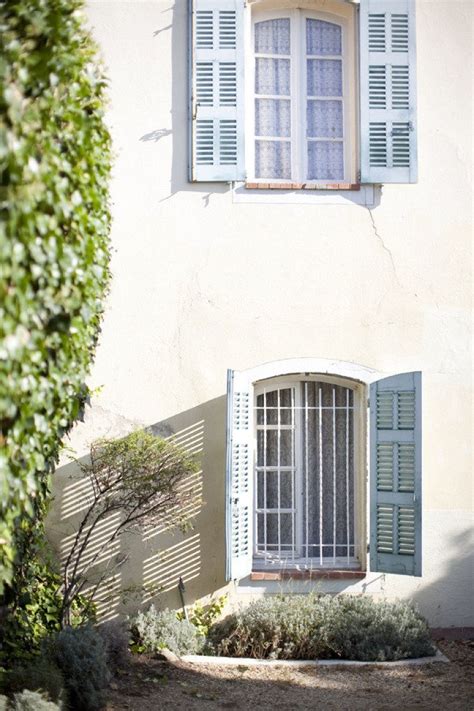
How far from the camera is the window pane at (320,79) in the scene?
9.22m

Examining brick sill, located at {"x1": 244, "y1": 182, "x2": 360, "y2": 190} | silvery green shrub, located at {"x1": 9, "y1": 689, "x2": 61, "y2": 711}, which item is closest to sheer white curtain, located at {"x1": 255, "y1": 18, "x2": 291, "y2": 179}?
brick sill, located at {"x1": 244, "y1": 182, "x2": 360, "y2": 190}

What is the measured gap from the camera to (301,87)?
9188 millimetres

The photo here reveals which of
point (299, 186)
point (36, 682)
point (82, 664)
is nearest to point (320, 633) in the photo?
point (82, 664)

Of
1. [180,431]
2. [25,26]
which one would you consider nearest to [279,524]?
[180,431]

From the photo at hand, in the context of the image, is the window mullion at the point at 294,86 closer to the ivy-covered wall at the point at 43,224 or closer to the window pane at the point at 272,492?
the window pane at the point at 272,492

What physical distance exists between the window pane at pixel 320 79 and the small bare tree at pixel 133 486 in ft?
11.3

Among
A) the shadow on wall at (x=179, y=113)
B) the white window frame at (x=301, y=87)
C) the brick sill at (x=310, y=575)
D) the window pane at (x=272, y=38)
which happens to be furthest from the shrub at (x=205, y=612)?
the window pane at (x=272, y=38)

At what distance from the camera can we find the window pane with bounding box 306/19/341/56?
923 centimetres

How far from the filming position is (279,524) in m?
8.98

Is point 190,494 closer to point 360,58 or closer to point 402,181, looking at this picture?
point 402,181

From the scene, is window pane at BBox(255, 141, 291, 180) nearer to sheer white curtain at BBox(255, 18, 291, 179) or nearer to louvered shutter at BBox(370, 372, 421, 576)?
sheer white curtain at BBox(255, 18, 291, 179)

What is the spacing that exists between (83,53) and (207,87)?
4499mm

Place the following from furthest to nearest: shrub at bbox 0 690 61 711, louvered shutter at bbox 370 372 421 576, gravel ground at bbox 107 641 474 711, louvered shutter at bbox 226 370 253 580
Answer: louvered shutter at bbox 370 372 421 576 → louvered shutter at bbox 226 370 253 580 → gravel ground at bbox 107 641 474 711 → shrub at bbox 0 690 61 711

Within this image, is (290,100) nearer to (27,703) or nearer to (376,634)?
(376,634)
